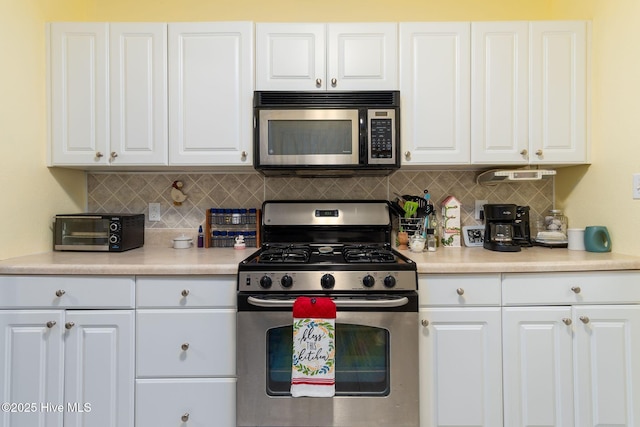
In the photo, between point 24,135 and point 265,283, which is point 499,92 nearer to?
point 265,283

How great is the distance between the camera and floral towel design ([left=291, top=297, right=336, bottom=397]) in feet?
4.70

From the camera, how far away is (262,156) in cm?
182

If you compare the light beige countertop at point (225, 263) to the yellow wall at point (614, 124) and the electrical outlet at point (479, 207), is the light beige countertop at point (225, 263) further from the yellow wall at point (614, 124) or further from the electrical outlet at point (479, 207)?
the electrical outlet at point (479, 207)

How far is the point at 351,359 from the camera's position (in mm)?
1528

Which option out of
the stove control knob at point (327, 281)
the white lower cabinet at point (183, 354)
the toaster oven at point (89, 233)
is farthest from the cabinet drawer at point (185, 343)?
the toaster oven at point (89, 233)

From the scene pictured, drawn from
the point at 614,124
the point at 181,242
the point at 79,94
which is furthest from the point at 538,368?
the point at 79,94

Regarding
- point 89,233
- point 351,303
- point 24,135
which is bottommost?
point 351,303

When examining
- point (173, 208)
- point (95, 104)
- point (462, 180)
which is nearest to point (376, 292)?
point (462, 180)

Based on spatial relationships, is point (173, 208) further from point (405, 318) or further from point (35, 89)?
point (405, 318)

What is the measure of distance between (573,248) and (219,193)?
2.17 m

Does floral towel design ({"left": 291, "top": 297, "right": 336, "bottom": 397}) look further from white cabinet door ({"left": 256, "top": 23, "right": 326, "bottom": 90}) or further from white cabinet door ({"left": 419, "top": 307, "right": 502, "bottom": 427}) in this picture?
white cabinet door ({"left": 256, "top": 23, "right": 326, "bottom": 90})

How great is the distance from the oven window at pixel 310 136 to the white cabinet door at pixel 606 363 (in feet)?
4.67

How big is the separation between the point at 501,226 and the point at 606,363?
78cm

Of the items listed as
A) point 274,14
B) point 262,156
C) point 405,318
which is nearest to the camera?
point 405,318
